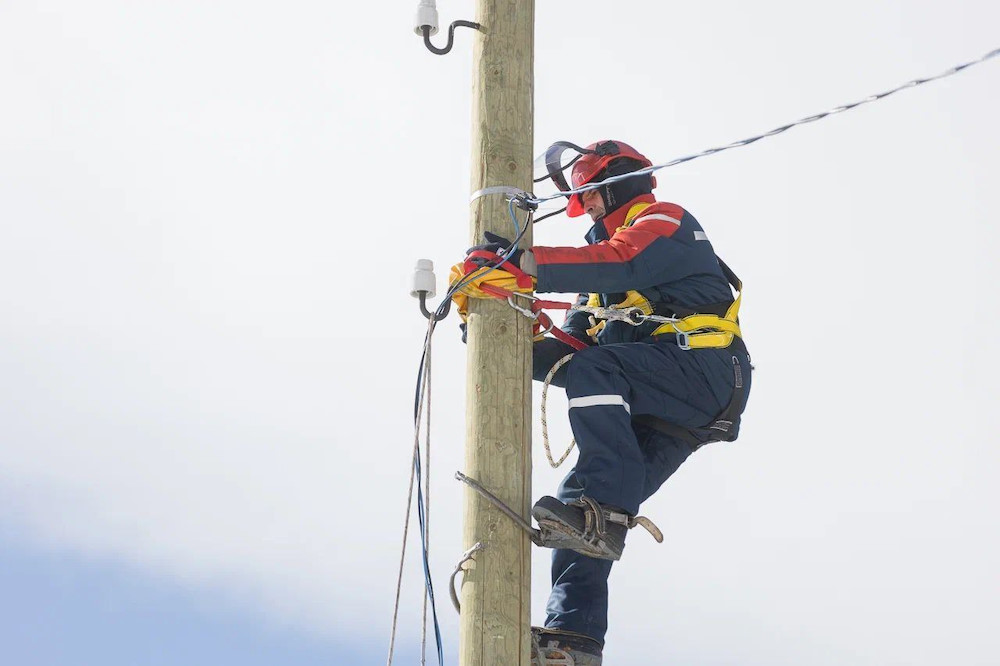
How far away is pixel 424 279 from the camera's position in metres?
5.47

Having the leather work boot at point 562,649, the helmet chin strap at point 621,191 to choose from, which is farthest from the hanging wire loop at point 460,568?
the helmet chin strap at point 621,191

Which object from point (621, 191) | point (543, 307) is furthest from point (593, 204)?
point (543, 307)

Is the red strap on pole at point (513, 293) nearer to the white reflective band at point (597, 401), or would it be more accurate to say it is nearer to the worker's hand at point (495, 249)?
the worker's hand at point (495, 249)

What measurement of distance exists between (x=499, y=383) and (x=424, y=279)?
57 cm

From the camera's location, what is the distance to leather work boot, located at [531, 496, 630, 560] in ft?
16.9

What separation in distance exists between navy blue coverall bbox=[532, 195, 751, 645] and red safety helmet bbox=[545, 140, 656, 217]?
0.33 m

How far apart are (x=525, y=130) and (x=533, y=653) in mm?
2218

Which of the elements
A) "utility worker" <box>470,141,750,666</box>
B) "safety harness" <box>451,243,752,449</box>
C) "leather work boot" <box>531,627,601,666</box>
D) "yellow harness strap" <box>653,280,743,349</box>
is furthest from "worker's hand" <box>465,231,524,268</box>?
"leather work boot" <box>531,627,601,666</box>

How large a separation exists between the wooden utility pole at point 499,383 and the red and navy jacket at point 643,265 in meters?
0.22

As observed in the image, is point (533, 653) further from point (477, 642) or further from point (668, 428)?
point (668, 428)

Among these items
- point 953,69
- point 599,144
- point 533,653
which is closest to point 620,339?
point 599,144

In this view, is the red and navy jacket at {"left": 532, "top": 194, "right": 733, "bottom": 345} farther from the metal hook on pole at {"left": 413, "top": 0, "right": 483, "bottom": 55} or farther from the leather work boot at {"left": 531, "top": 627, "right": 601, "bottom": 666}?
the leather work boot at {"left": 531, "top": 627, "right": 601, "bottom": 666}

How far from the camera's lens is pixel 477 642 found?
197 inches

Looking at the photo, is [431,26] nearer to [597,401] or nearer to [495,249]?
[495,249]
